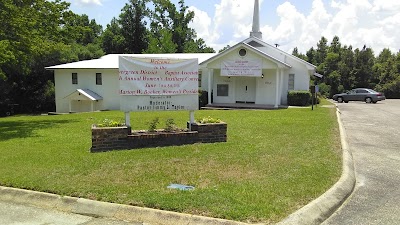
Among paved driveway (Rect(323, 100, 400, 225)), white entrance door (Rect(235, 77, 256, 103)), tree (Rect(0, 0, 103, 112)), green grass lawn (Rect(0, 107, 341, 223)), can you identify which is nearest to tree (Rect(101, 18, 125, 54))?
white entrance door (Rect(235, 77, 256, 103))

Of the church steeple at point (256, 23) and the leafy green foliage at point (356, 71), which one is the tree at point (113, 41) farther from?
the leafy green foliage at point (356, 71)

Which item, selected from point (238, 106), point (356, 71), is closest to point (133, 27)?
point (238, 106)

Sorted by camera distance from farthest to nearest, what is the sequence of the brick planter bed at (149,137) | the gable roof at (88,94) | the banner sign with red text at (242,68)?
the gable roof at (88,94) → the banner sign with red text at (242,68) → the brick planter bed at (149,137)

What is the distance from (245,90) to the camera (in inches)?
1136

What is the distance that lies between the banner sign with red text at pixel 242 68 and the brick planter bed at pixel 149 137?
17580 mm

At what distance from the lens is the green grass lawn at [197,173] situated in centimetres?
501

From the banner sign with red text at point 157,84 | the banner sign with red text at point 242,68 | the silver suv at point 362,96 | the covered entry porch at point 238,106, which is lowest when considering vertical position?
the covered entry porch at point 238,106

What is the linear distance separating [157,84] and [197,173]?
3288mm

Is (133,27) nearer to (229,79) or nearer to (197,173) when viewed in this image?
(229,79)

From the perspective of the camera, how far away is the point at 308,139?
10312mm

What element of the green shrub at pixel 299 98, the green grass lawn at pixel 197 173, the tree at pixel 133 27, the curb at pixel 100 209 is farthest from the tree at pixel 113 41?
the curb at pixel 100 209

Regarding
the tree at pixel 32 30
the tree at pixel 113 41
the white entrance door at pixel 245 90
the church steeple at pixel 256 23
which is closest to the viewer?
the tree at pixel 32 30

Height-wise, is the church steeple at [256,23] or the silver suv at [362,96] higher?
the church steeple at [256,23]

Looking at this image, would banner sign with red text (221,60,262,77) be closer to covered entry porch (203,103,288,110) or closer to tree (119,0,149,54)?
covered entry porch (203,103,288,110)
